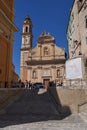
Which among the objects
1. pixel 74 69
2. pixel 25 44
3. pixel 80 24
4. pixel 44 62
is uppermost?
pixel 25 44

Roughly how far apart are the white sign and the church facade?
17048mm

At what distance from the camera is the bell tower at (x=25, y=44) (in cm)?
4155

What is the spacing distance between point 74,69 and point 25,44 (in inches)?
1085

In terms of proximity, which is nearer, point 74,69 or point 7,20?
point 7,20

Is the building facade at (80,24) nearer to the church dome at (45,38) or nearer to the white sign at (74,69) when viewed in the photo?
the white sign at (74,69)

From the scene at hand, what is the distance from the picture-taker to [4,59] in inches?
647

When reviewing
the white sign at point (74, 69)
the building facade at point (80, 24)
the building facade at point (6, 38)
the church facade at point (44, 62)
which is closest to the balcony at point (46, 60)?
the church facade at point (44, 62)

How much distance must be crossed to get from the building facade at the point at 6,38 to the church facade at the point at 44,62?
70.8 ft

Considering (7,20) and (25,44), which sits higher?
(25,44)

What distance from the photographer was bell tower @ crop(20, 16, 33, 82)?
41.6 meters

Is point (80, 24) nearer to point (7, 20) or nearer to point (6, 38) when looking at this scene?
point (7, 20)

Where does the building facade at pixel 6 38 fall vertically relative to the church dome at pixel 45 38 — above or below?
below

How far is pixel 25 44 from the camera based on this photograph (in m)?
45.9

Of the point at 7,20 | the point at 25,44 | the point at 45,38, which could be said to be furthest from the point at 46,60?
the point at 7,20
